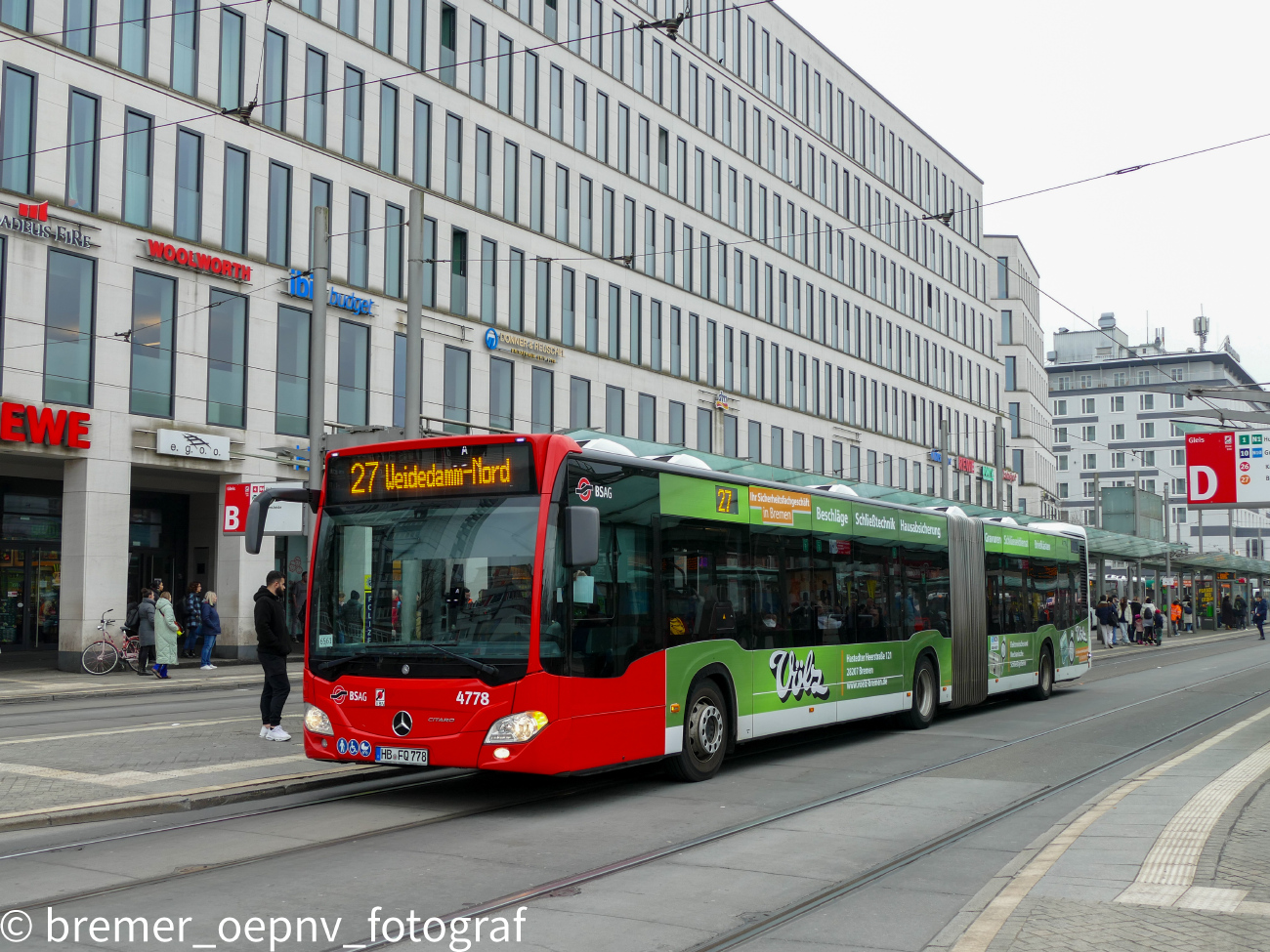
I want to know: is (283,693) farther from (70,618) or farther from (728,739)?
(70,618)

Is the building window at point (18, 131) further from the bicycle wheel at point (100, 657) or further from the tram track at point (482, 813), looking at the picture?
the tram track at point (482, 813)

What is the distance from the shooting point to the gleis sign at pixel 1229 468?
2920cm

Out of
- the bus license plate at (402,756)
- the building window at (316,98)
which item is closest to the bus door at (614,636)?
the bus license plate at (402,756)

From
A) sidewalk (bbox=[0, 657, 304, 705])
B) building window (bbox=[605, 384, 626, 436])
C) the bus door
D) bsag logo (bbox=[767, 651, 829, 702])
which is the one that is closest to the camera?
the bus door

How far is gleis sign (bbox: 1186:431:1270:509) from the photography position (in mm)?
29203

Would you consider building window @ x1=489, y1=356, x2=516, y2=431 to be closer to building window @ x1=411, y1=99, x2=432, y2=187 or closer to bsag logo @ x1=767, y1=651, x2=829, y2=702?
building window @ x1=411, y1=99, x2=432, y2=187

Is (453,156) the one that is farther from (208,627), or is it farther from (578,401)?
(208,627)

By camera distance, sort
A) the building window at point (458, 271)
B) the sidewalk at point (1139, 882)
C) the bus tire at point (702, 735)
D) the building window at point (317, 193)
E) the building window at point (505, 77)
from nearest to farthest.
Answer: the sidewalk at point (1139, 882) → the bus tire at point (702, 735) → the building window at point (317, 193) → the building window at point (458, 271) → the building window at point (505, 77)

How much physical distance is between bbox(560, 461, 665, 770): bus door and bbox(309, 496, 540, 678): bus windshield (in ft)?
1.52

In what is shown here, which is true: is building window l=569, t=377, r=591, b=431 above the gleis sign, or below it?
above

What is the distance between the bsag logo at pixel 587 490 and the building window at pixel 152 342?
21.3 metres

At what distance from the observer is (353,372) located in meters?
34.5

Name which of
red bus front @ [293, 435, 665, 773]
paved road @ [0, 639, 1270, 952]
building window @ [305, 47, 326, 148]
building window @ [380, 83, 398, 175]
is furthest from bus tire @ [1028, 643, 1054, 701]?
building window @ [380, 83, 398, 175]

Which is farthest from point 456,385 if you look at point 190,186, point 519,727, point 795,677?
point 519,727
